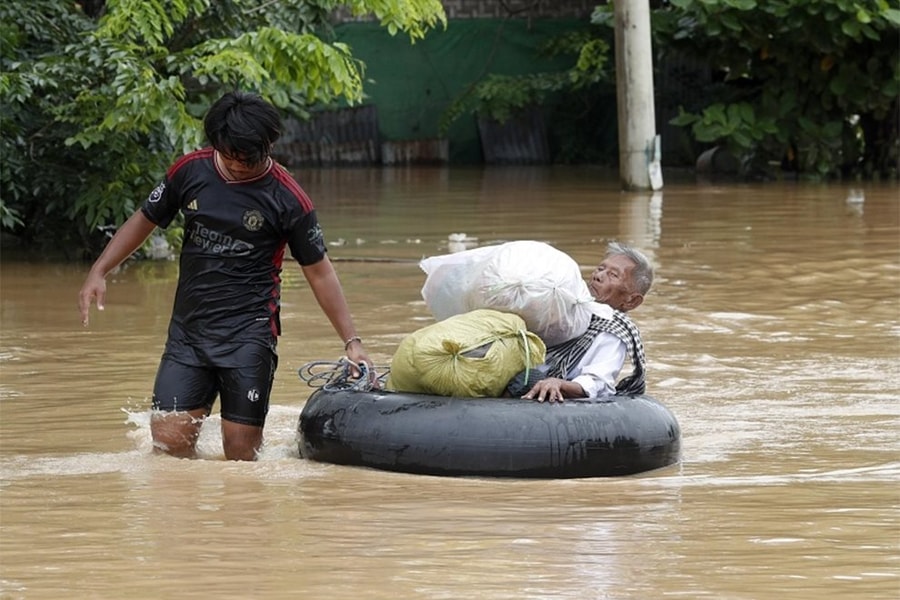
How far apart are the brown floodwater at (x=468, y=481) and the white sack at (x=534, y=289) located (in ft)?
2.31

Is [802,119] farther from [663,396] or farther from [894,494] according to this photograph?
[894,494]

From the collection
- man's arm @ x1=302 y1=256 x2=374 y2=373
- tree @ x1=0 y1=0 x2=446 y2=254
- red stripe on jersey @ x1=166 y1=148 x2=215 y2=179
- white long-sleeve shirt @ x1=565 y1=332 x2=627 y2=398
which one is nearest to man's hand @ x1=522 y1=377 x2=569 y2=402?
white long-sleeve shirt @ x1=565 y1=332 x2=627 y2=398

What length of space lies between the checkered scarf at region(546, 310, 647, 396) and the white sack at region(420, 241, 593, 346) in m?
0.04

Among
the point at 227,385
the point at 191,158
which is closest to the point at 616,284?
the point at 227,385

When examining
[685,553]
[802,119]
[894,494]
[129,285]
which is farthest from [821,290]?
[802,119]

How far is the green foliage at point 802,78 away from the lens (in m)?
22.5

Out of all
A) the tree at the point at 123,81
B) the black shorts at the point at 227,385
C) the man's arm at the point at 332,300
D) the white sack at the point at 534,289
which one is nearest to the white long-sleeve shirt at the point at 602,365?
the white sack at the point at 534,289

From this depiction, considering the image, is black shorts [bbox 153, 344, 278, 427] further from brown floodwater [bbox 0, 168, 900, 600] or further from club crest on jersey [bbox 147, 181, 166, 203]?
club crest on jersey [bbox 147, 181, 166, 203]

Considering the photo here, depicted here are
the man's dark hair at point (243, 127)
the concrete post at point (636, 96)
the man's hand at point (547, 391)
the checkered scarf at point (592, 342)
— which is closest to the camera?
the man's dark hair at point (243, 127)

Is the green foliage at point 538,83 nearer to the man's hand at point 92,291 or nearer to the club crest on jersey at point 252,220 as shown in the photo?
the club crest on jersey at point 252,220

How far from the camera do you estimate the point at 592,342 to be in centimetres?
670

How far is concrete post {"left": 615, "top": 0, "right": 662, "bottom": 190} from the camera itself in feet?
69.5

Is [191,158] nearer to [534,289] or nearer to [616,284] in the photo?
[534,289]

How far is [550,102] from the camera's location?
31.4m
